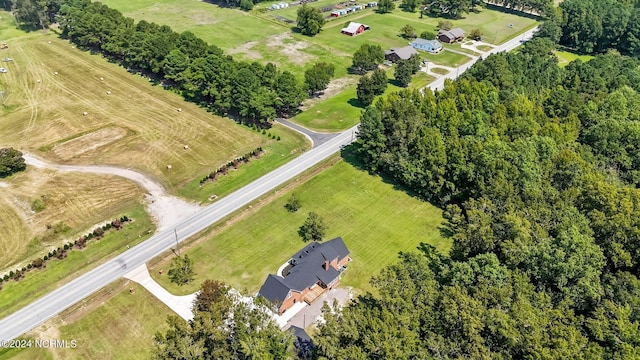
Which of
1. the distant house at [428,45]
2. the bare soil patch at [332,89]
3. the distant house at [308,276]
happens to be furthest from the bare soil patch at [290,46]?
the distant house at [308,276]

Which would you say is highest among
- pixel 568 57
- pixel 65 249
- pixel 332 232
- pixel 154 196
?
pixel 65 249

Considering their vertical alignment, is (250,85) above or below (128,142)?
above

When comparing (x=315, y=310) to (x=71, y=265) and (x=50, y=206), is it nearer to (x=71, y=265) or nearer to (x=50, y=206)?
(x=71, y=265)

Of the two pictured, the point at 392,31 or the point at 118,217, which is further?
the point at 392,31

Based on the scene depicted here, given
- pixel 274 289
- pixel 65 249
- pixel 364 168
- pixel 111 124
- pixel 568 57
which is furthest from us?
pixel 568 57

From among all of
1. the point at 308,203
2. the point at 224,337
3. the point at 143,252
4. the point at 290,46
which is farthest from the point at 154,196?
the point at 290,46

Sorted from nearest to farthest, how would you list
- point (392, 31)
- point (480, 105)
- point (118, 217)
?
point (118, 217), point (480, 105), point (392, 31)

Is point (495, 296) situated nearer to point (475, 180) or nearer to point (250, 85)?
point (475, 180)

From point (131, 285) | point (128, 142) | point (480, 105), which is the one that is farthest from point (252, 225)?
point (480, 105)
